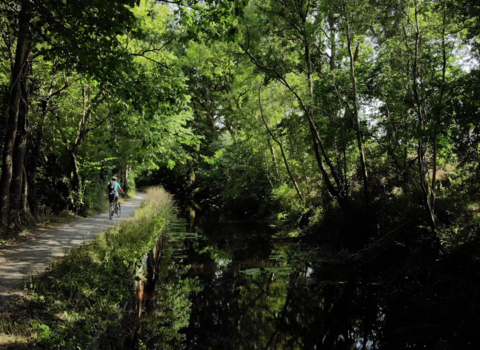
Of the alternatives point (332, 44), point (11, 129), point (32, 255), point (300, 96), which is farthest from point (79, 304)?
point (332, 44)

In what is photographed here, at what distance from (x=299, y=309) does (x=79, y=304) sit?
424 centimetres

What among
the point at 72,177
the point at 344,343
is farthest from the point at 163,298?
the point at 72,177

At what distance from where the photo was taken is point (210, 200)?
99.4ft

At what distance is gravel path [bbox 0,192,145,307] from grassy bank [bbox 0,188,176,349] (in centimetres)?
27

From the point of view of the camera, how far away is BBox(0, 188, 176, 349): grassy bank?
3.86 m

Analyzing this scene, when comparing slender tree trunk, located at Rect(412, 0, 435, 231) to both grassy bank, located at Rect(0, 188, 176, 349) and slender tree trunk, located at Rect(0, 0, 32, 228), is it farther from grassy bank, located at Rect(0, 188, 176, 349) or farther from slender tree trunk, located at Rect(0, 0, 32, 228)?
slender tree trunk, located at Rect(0, 0, 32, 228)

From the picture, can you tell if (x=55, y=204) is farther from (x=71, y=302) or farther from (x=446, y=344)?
(x=446, y=344)

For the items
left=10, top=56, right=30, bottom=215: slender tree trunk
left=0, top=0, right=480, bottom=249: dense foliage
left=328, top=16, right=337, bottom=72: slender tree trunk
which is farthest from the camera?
left=328, top=16, right=337, bottom=72: slender tree trunk

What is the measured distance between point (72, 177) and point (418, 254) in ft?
46.0

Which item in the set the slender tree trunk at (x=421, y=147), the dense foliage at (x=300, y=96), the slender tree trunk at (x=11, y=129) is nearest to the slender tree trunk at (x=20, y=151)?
the dense foliage at (x=300, y=96)

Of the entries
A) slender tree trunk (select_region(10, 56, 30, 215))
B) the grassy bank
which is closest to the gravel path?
the grassy bank

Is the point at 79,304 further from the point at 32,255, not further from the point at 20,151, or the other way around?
the point at 20,151

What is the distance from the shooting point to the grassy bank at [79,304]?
386cm

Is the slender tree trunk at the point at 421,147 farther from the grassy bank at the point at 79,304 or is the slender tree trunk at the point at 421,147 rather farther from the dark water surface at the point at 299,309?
the grassy bank at the point at 79,304
